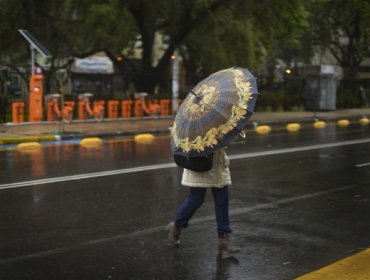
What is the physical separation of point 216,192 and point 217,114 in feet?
2.58

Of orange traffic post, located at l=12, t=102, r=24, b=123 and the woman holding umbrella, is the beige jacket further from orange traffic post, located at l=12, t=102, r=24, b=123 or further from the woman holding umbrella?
orange traffic post, located at l=12, t=102, r=24, b=123

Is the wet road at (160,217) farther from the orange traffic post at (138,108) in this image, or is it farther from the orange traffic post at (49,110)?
the orange traffic post at (138,108)

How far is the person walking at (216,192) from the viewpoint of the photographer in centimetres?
568

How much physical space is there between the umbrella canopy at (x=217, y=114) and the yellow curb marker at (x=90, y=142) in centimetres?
1023

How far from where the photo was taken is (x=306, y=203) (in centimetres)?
830

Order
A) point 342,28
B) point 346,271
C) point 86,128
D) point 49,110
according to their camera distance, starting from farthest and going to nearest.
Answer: point 342,28 → point 49,110 → point 86,128 → point 346,271

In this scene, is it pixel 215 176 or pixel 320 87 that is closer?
pixel 215 176

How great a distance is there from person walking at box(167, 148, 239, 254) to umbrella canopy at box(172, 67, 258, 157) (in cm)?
25

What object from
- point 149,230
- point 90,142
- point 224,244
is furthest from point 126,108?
point 224,244

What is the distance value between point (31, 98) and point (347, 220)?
52.4 ft

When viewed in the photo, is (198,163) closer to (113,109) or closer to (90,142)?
(90,142)

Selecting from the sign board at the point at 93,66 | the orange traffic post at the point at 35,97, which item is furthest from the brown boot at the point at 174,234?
the sign board at the point at 93,66

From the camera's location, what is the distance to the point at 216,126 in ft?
17.8

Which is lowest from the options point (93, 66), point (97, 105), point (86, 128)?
point (86, 128)
